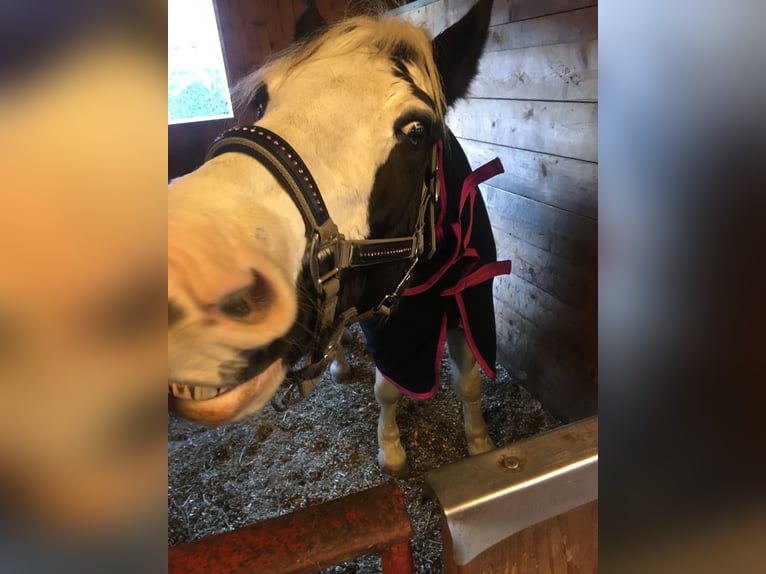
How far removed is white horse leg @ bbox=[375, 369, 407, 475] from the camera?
61.4 inches

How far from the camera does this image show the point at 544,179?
1516 millimetres

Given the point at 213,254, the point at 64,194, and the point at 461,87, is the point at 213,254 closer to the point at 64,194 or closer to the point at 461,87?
the point at 64,194

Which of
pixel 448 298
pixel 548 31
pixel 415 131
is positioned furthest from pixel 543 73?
pixel 415 131

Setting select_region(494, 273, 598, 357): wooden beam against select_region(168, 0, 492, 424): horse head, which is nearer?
select_region(168, 0, 492, 424): horse head

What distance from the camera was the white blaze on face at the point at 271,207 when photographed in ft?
1.70

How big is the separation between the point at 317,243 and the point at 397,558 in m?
0.40

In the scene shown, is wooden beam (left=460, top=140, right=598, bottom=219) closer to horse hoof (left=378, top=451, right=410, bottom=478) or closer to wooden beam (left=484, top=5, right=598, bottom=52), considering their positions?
wooden beam (left=484, top=5, right=598, bottom=52)

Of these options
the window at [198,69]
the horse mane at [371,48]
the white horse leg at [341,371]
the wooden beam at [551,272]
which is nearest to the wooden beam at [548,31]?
the horse mane at [371,48]

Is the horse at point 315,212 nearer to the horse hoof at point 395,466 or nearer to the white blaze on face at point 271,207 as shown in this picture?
the white blaze on face at point 271,207

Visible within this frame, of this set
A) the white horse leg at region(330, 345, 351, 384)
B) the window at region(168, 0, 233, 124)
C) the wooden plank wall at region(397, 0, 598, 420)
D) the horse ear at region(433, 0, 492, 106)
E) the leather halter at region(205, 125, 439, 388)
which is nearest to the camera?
the leather halter at region(205, 125, 439, 388)

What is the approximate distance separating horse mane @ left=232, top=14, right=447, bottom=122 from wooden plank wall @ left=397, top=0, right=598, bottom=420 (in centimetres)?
45

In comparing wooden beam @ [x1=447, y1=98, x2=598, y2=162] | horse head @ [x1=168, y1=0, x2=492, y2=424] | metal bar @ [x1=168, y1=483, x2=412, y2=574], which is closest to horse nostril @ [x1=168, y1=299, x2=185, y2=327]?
horse head @ [x1=168, y1=0, x2=492, y2=424]

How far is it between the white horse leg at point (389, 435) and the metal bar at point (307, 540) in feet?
3.35

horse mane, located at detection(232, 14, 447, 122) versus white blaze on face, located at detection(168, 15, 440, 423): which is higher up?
horse mane, located at detection(232, 14, 447, 122)
